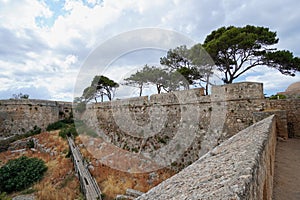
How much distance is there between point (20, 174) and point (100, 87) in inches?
720

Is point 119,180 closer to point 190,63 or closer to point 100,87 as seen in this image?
point 190,63

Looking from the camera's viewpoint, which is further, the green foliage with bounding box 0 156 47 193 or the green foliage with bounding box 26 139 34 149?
the green foliage with bounding box 26 139 34 149

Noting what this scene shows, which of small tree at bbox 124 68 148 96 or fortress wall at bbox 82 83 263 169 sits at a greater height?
small tree at bbox 124 68 148 96

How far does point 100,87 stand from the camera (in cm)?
2606

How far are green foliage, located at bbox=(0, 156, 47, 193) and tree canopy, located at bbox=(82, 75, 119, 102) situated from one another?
16.5 metres

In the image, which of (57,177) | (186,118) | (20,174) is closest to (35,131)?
(20,174)

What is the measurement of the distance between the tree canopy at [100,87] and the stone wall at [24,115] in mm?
7996

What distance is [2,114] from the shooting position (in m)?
15.5

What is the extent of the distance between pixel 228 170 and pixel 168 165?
704cm

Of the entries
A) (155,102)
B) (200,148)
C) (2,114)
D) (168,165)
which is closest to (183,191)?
(200,148)

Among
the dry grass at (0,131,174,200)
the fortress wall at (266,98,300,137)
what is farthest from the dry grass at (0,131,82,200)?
the fortress wall at (266,98,300,137)

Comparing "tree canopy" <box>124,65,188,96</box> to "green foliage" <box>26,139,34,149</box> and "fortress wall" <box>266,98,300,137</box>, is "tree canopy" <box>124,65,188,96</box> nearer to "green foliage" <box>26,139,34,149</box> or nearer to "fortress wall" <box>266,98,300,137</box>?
"fortress wall" <box>266,98,300,137</box>

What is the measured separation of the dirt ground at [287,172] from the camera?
2633mm

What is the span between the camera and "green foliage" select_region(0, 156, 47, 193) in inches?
323
